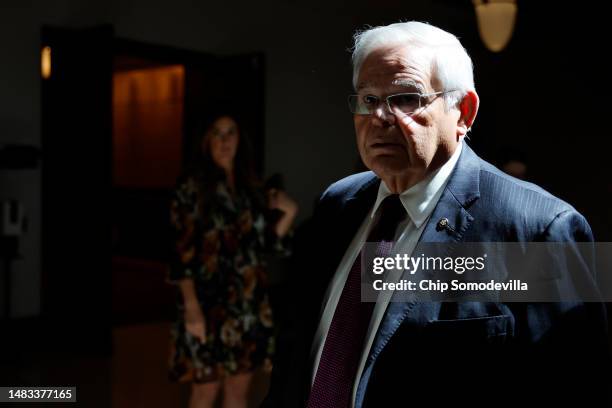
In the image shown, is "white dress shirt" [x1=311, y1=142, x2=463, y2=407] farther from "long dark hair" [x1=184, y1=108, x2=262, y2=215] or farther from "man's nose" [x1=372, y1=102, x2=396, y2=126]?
"long dark hair" [x1=184, y1=108, x2=262, y2=215]

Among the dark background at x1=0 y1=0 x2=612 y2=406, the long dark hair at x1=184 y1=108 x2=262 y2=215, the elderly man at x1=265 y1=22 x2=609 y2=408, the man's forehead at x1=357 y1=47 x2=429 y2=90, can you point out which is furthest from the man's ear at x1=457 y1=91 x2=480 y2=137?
the dark background at x1=0 y1=0 x2=612 y2=406

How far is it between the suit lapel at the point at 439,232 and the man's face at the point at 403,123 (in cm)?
5

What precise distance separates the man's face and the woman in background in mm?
1904

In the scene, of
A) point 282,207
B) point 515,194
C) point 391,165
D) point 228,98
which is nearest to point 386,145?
point 391,165

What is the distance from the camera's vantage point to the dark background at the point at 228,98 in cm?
577

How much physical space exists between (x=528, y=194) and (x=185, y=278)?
2.11m

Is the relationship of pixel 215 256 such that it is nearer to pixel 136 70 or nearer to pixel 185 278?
pixel 185 278

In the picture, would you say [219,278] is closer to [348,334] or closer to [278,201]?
[278,201]

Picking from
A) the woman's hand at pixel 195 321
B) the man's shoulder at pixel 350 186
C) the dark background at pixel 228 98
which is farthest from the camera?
the dark background at pixel 228 98

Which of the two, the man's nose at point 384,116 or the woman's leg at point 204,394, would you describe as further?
the woman's leg at point 204,394

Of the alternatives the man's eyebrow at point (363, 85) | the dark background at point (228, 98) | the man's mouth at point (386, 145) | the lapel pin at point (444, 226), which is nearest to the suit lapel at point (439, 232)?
the lapel pin at point (444, 226)

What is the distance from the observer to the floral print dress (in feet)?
10.5

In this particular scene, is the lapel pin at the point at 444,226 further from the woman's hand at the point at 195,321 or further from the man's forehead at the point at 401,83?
the woman's hand at the point at 195,321

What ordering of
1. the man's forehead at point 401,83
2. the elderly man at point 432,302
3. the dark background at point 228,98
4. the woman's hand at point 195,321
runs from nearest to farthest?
the elderly man at point 432,302, the man's forehead at point 401,83, the woman's hand at point 195,321, the dark background at point 228,98
